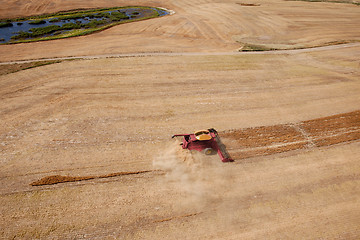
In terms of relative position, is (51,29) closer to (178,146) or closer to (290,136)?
(178,146)

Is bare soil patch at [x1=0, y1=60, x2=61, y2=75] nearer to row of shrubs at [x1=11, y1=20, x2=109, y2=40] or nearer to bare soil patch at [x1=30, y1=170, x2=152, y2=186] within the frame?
row of shrubs at [x1=11, y1=20, x2=109, y2=40]

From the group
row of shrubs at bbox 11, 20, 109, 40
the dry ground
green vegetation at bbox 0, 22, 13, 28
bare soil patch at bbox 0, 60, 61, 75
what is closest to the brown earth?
the dry ground

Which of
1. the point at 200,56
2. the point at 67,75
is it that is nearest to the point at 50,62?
the point at 67,75

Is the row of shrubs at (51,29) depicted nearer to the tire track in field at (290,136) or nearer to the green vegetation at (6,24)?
the green vegetation at (6,24)

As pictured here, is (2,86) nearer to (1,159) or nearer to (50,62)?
(50,62)

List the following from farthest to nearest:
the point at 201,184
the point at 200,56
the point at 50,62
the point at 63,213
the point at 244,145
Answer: the point at 200,56 → the point at 50,62 → the point at 244,145 → the point at 201,184 → the point at 63,213

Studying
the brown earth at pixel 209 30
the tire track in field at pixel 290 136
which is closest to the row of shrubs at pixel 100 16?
the brown earth at pixel 209 30

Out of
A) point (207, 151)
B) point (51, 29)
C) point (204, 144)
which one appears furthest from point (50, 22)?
point (207, 151)
